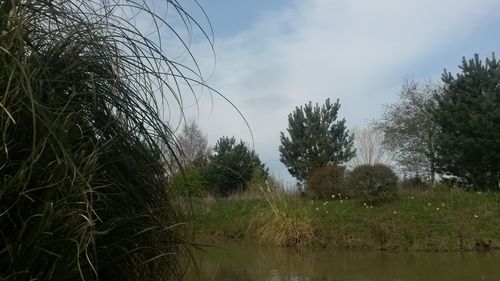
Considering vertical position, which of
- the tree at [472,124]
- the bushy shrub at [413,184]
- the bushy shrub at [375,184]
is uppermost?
the tree at [472,124]

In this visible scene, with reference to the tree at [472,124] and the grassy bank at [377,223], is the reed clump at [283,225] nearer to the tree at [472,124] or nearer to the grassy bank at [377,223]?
the grassy bank at [377,223]

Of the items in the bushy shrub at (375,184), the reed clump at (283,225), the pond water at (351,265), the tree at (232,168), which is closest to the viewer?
the tree at (232,168)

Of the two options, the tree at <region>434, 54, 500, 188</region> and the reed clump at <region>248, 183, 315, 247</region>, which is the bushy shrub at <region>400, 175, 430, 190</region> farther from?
the reed clump at <region>248, 183, 315, 247</region>

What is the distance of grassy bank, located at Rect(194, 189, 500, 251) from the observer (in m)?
16.7

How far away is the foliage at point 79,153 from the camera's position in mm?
1947

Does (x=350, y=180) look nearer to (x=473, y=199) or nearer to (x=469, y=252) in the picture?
(x=473, y=199)

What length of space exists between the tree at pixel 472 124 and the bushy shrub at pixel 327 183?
451 cm

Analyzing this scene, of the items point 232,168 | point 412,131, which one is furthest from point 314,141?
point 232,168

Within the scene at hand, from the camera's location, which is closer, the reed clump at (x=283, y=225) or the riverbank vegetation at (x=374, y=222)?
the riverbank vegetation at (x=374, y=222)

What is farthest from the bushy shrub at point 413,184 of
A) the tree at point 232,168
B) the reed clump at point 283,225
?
the tree at point 232,168

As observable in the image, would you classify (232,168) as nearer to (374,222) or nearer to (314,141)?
(374,222)

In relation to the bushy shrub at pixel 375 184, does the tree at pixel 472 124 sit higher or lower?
higher

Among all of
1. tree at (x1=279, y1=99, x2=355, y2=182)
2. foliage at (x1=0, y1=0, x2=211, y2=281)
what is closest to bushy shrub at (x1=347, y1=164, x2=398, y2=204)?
tree at (x1=279, y1=99, x2=355, y2=182)

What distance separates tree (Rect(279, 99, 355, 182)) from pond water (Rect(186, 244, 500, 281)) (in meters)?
13.9
